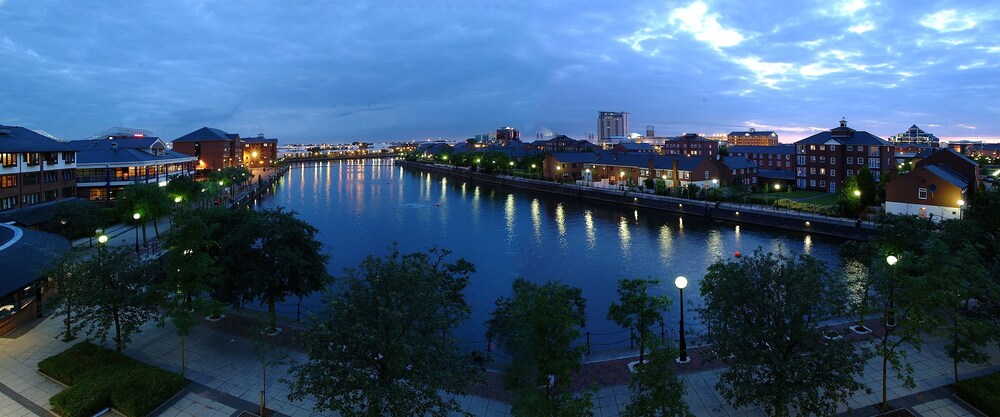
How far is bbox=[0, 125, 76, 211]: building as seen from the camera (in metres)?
33.1

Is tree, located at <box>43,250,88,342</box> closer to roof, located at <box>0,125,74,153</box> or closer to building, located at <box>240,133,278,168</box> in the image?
roof, located at <box>0,125,74,153</box>

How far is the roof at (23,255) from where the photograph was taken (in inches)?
626

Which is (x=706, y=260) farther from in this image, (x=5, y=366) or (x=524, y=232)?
(x=5, y=366)

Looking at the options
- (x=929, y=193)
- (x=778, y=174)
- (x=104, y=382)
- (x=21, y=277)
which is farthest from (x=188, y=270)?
(x=778, y=174)

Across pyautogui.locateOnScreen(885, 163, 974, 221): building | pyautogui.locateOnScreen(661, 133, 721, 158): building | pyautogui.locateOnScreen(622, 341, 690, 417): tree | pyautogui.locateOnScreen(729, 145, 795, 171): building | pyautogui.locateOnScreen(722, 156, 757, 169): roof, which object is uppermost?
pyautogui.locateOnScreen(661, 133, 721, 158): building

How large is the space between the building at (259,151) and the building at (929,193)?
12772 centimetres

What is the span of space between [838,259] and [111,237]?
45.8m

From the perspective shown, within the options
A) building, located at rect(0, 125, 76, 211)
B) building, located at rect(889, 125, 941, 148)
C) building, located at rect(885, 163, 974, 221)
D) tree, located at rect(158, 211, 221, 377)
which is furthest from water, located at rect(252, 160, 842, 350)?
building, located at rect(889, 125, 941, 148)

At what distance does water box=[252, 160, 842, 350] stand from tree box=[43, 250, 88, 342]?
7.49 meters

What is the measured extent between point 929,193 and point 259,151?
5578 inches

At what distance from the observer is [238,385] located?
12.8m

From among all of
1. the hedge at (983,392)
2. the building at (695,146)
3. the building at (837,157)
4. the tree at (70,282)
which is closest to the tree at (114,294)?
the tree at (70,282)

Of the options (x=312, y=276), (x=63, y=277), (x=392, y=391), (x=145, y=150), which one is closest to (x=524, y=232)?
(x=312, y=276)

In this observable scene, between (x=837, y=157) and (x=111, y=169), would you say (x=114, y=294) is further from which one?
(x=837, y=157)
